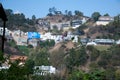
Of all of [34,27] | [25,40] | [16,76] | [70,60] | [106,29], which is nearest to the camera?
[16,76]

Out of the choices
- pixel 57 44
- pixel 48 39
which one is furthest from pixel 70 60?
pixel 48 39

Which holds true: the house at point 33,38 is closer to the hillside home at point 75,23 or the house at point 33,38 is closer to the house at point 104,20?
the hillside home at point 75,23

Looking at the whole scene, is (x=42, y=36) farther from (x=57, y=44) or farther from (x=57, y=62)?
(x=57, y=62)

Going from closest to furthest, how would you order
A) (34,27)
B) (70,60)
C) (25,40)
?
1. (70,60)
2. (25,40)
3. (34,27)

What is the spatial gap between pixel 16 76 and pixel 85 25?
50.9 m

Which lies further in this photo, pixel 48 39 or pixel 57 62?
pixel 48 39

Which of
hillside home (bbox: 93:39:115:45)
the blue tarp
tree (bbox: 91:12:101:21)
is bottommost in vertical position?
hillside home (bbox: 93:39:115:45)

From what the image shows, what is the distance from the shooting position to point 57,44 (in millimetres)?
48312

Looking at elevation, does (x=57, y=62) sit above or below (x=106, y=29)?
below

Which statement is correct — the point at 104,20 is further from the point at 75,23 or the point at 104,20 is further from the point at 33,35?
the point at 33,35

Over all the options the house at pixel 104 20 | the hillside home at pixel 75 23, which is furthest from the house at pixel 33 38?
the house at pixel 104 20

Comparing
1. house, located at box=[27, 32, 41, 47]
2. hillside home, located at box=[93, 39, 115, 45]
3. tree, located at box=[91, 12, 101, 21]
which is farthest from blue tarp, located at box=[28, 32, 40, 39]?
hillside home, located at box=[93, 39, 115, 45]

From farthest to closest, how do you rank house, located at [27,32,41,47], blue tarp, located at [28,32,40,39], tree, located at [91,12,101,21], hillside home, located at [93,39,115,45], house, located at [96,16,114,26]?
blue tarp, located at [28,32,40,39] → house, located at [27,32,41,47] → tree, located at [91,12,101,21] → house, located at [96,16,114,26] → hillside home, located at [93,39,115,45]

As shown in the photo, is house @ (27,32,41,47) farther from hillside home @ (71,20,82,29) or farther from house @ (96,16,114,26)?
house @ (96,16,114,26)
